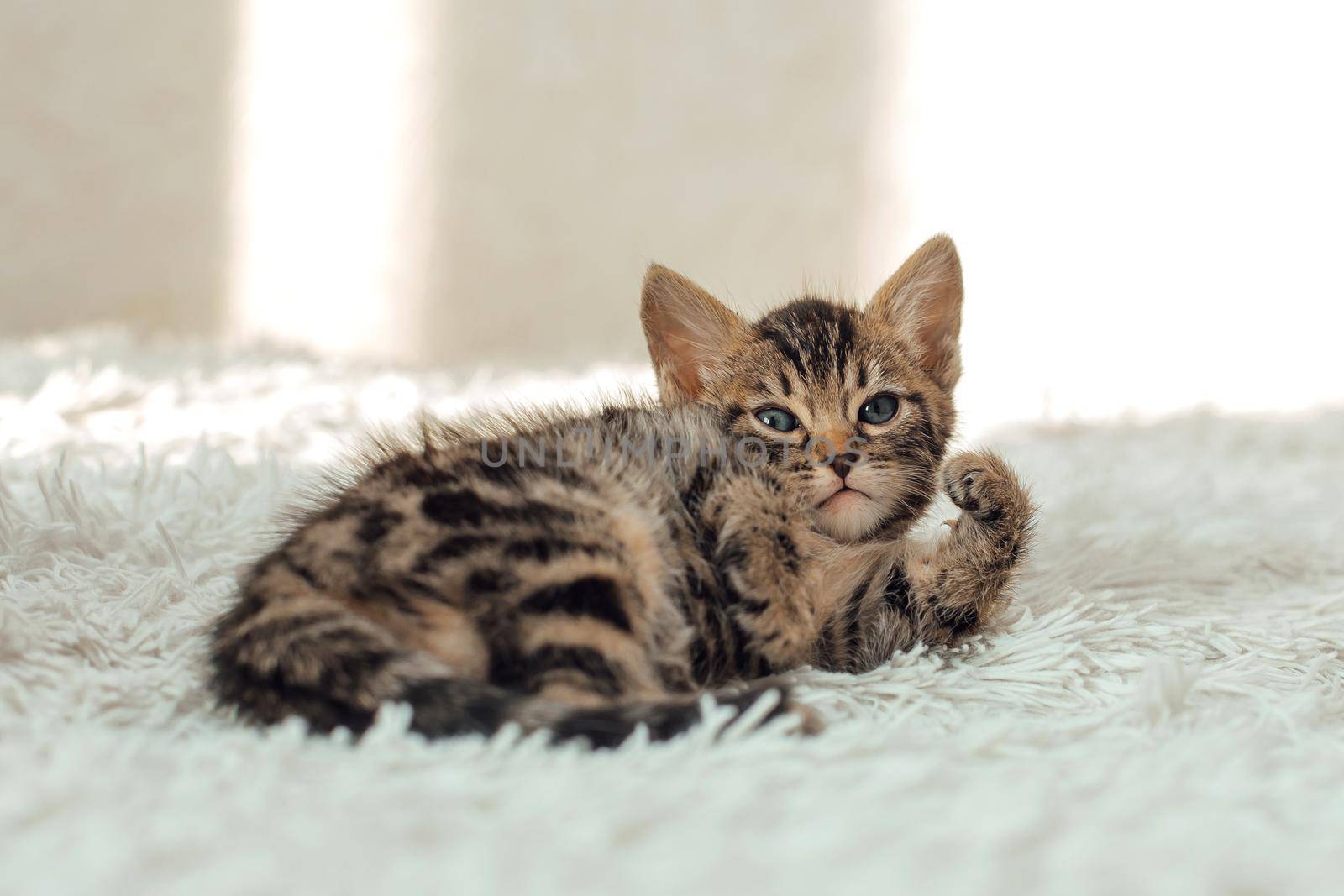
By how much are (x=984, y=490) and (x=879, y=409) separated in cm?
18

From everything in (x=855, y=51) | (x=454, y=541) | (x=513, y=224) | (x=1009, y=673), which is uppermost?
(x=855, y=51)

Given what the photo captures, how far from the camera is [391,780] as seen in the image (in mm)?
703

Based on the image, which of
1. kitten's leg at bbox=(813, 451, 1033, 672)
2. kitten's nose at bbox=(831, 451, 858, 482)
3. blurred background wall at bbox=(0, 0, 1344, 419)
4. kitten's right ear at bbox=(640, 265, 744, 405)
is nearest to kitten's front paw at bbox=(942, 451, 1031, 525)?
kitten's leg at bbox=(813, 451, 1033, 672)

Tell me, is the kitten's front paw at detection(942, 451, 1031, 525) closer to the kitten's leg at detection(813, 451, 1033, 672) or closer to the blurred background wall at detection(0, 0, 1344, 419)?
the kitten's leg at detection(813, 451, 1033, 672)

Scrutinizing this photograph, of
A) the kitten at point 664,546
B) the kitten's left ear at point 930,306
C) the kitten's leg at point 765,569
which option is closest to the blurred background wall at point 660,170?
the kitten's left ear at point 930,306

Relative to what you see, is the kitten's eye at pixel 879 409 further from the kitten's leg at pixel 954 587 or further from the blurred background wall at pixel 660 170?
the blurred background wall at pixel 660 170

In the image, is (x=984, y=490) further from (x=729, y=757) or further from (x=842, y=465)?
(x=729, y=757)

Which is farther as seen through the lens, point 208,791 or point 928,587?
point 928,587

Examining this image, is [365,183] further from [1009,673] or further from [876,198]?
[1009,673]

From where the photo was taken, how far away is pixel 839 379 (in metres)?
1.32

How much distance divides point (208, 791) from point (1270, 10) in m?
3.77

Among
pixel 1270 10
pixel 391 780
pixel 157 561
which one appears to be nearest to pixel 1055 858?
pixel 391 780

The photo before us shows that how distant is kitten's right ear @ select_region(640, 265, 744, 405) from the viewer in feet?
4.71

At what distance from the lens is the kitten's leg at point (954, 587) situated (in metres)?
1.20
